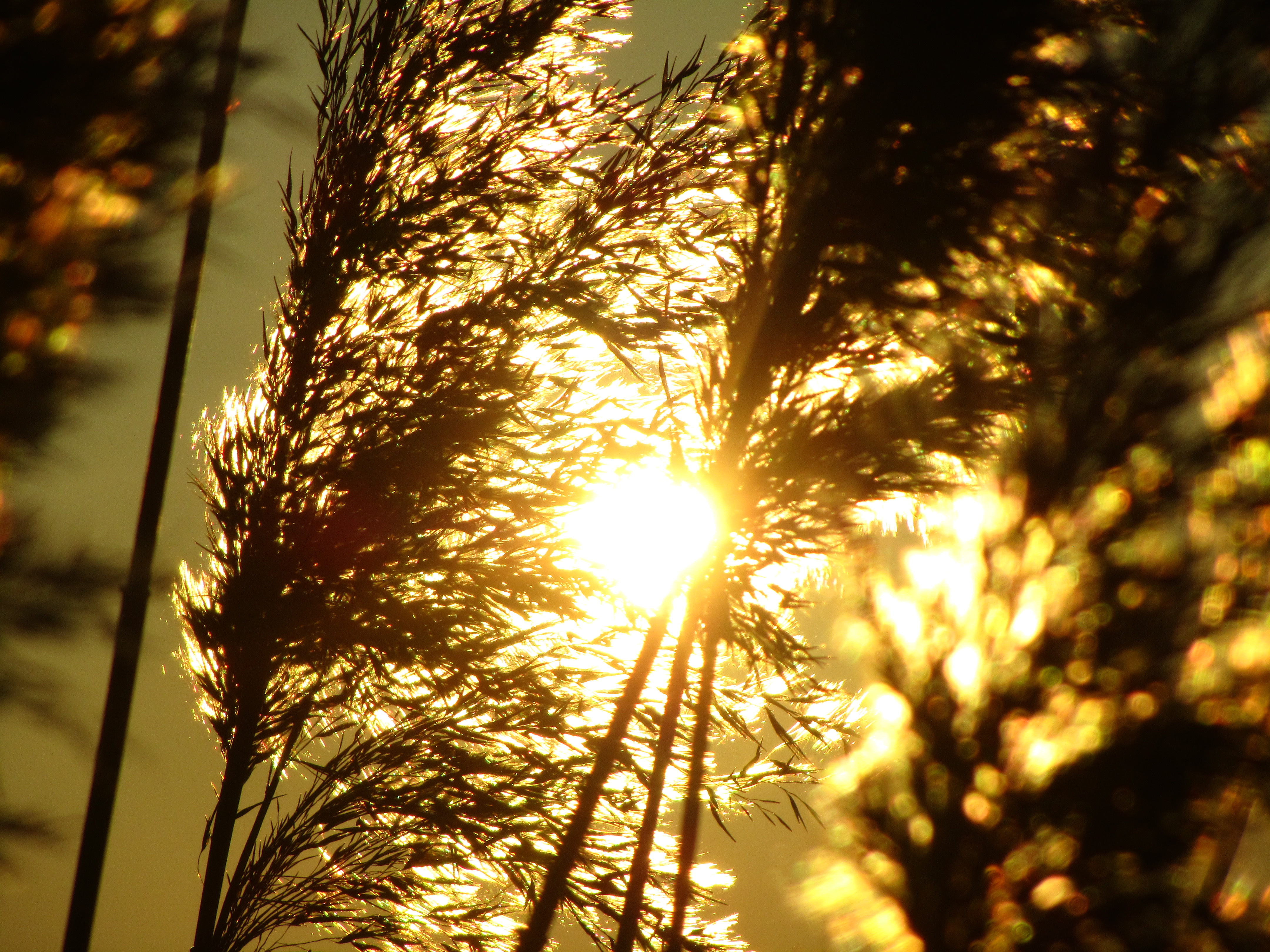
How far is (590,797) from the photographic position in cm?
282

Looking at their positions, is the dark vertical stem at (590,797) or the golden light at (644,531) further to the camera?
the golden light at (644,531)

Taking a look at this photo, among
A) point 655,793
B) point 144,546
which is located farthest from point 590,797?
point 144,546

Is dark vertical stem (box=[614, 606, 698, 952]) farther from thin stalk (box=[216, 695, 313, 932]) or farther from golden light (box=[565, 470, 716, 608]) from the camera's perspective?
thin stalk (box=[216, 695, 313, 932])

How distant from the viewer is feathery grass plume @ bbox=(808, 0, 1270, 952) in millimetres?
1288

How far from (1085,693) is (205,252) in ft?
8.49

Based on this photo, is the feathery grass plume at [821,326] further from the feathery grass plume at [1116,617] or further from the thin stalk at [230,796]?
the thin stalk at [230,796]

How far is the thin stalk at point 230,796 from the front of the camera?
477 cm

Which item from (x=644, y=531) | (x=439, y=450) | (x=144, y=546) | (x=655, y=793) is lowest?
(x=655, y=793)

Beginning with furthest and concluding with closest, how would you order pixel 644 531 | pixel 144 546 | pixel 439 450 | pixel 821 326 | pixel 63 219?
pixel 439 450 → pixel 644 531 → pixel 821 326 → pixel 144 546 → pixel 63 219

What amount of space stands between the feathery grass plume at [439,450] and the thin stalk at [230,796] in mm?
15

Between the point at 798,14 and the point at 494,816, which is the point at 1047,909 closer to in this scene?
the point at 798,14

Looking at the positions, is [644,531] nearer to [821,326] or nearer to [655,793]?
[655,793]

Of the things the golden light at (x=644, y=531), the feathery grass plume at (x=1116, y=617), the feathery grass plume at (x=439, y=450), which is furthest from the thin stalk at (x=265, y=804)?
the feathery grass plume at (x=1116, y=617)

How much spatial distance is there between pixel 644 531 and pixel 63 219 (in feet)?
6.83
